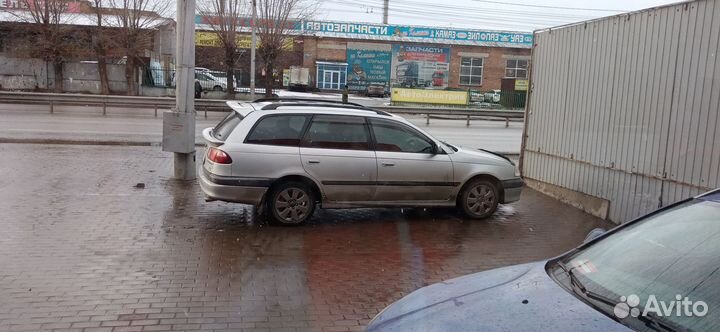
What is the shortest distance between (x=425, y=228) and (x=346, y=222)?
41.6 inches

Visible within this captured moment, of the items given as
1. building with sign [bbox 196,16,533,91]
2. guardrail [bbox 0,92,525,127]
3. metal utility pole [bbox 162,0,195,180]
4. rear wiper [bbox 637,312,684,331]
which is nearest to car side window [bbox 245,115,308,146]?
metal utility pole [bbox 162,0,195,180]

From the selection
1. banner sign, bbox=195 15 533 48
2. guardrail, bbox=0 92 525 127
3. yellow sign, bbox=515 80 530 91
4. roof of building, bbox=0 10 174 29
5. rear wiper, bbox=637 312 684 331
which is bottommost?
guardrail, bbox=0 92 525 127

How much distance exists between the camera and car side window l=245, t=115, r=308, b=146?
7285 millimetres

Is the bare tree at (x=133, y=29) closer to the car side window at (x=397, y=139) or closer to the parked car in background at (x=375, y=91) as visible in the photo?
the parked car in background at (x=375, y=91)

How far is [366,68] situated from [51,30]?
90.8 feet

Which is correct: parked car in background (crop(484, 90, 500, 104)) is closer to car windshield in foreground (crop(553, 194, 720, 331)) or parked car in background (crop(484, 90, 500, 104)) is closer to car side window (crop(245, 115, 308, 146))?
car side window (crop(245, 115, 308, 146))

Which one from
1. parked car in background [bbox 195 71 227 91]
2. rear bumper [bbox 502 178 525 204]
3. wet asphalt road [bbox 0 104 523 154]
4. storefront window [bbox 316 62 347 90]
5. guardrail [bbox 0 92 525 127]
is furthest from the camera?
storefront window [bbox 316 62 347 90]

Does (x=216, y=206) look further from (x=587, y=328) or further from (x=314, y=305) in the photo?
(x=587, y=328)

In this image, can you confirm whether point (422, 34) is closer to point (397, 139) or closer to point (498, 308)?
point (397, 139)

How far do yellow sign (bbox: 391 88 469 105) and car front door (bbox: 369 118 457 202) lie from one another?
107ft

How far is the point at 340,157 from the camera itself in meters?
7.46

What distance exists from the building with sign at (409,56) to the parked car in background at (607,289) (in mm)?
51011

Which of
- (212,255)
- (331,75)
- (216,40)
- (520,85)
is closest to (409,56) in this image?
(331,75)

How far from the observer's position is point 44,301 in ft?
15.7
